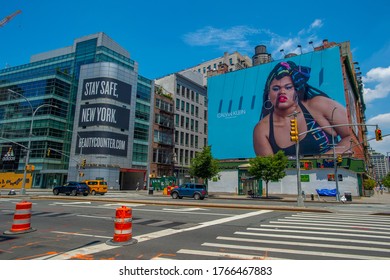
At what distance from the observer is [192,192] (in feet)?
98.1

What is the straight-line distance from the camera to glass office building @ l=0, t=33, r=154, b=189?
52406mm

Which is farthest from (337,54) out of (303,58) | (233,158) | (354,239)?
(354,239)

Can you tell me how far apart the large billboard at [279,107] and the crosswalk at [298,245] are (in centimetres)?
3480

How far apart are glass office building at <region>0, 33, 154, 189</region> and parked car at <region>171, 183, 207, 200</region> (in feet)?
81.5

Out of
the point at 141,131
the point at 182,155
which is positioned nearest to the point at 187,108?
the point at 182,155

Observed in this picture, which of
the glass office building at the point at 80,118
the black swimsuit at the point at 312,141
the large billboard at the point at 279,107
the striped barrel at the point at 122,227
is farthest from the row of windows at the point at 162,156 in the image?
the striped barrel at the point at 122,227

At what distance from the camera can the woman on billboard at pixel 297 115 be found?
42781mm

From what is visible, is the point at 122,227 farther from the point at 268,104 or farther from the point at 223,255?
the point at 268,104

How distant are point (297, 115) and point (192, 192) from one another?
25.9m

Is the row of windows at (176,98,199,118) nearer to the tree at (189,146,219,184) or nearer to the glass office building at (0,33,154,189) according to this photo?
the glass office building at (0,33,154,189)

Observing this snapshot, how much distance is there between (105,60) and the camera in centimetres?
5884

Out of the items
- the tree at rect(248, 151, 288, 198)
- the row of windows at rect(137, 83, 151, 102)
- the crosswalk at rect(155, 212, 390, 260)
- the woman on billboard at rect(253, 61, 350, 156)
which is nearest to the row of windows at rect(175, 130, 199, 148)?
the row of windows at rect(137, 83, 151, 102)
